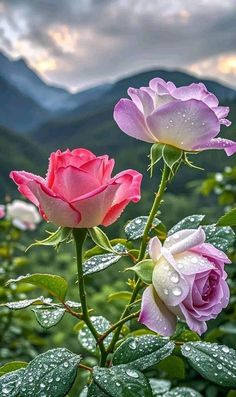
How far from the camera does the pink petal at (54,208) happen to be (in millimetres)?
392

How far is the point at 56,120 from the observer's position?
45.7ft

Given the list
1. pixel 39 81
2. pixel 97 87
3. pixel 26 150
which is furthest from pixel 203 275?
pixel 39 81

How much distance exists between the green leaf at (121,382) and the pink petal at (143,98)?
174 millimetres

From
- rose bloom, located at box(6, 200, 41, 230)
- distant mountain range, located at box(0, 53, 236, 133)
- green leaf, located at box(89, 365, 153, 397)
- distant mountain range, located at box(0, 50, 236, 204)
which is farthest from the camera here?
distant mountain range, located at box(0, 53, 236, 133)

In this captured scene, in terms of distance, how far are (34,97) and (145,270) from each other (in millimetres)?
12273

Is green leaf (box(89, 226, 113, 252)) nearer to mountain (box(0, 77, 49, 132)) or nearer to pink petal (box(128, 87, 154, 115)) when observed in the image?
pink petal (box(128, 87, 154, 115))

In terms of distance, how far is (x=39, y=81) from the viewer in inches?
487

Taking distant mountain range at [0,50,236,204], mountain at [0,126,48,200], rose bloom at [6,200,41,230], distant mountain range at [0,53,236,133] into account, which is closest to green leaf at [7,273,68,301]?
rose bloom at [6,200,41,230]

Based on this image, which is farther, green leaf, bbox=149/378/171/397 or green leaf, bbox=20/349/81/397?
green leaf, bbox=149/378/171/397

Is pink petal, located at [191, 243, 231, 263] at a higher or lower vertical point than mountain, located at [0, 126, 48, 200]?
lower

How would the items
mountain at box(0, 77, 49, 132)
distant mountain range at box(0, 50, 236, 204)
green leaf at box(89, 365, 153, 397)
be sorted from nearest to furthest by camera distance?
green leaf at box(89, 365, 153, 397) < distant mountain range at box(0, 50, 236, 204) < mountain at box(0, 77, 49, 132)

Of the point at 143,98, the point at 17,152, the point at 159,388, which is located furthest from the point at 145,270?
the point at 17,152

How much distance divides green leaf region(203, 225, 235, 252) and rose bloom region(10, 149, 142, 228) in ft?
0.24

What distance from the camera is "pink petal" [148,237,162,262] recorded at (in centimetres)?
39
